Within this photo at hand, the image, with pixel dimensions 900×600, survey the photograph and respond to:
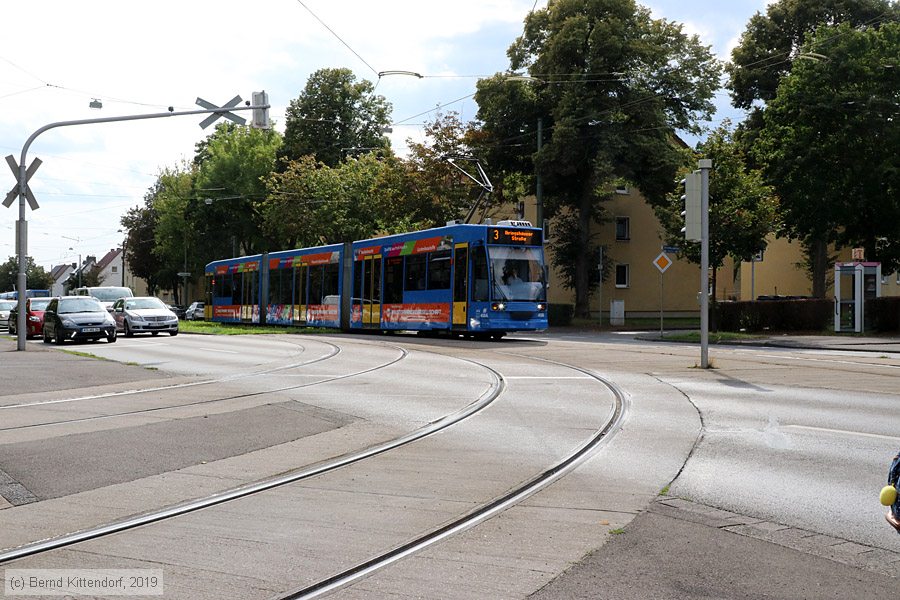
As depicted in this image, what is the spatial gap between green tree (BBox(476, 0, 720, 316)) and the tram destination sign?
1436 cm

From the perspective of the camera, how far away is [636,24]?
42562 mm

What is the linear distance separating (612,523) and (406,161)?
4094 centimetres

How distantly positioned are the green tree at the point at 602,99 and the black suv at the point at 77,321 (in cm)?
2097

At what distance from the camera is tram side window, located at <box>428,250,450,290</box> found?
90.7ft

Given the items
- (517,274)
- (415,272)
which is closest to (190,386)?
(517,274)

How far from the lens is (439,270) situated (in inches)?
1104

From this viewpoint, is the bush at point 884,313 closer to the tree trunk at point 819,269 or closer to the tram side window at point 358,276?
the tree trunk at point 819,269

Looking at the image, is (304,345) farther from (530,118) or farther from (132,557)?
(530,118)

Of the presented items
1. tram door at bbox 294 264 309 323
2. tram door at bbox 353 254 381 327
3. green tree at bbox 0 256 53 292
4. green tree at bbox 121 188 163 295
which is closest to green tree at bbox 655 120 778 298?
tram door at bbox 353 254 381 327

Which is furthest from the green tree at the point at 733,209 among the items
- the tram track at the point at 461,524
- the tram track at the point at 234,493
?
the tram track at the point at 461,524

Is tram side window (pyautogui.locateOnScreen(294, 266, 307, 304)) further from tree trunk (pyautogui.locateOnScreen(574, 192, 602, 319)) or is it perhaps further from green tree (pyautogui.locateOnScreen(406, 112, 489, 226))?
tree trunk (pyautogui.locateOnScreen(574, 192, 602, 319))

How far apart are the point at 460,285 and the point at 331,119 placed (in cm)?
4421

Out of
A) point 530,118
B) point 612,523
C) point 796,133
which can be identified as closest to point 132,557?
point 612,523

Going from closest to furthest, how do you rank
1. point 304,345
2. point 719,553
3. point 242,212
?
1. point 719,553
2. point 304,345
3. point 242,212
